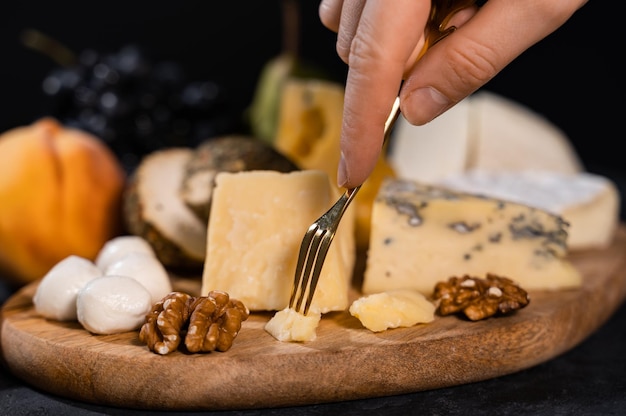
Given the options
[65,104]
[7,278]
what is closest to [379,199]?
[7,278]

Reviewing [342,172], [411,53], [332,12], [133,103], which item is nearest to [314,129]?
[133,103]

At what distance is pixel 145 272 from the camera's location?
1.54 m

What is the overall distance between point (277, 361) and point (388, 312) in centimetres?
23

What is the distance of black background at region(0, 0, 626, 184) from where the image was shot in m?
3.22

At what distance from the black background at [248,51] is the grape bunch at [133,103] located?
81cm

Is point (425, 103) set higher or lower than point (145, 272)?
higher

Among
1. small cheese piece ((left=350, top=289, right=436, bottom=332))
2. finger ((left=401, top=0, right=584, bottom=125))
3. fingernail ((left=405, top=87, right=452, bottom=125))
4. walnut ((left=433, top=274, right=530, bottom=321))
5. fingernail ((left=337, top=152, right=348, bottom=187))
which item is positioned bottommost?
small cheese piece ((left=350, top=289, right=436, bottom=332))

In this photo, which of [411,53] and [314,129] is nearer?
[411,53]

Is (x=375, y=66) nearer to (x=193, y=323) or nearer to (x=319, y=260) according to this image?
(x=319, y=260)

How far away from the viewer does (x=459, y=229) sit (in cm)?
165

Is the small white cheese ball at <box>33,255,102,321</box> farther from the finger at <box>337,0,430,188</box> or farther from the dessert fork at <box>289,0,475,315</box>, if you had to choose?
the finger at <box>337,0,430,188</box>

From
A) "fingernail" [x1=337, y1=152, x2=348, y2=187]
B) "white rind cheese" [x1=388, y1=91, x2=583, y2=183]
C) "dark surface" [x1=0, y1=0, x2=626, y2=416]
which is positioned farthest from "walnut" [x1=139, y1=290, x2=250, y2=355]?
"dark surface" [x1=0, y1=0, x2=626, y2=416]

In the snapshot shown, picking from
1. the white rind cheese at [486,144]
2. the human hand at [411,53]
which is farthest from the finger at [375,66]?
the white rind cheese at [486,144]

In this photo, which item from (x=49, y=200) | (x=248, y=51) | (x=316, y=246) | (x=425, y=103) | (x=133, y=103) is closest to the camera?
(x=425, y=103)
